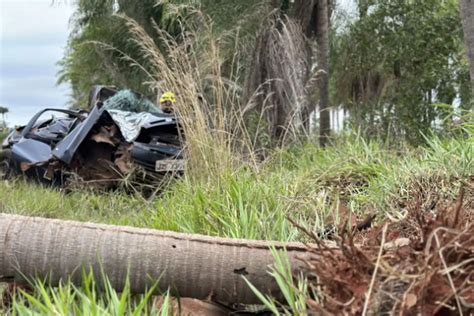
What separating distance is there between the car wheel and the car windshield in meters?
1.68

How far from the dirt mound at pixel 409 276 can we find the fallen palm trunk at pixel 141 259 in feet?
3.04

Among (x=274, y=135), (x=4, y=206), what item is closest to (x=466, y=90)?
(x=274, y=135)

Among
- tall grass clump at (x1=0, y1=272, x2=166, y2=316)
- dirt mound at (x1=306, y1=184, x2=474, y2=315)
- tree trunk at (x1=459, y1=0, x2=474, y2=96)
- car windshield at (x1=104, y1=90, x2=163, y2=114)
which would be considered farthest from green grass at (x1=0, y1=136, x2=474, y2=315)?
car windshield at (x1=104, y1=90, x2=163, y2=114)

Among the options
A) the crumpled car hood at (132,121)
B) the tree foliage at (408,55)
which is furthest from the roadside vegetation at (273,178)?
the crumpled car hood at (132,121)

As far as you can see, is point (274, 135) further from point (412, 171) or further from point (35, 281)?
point (35, 281)

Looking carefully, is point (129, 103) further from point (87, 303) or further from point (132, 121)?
point (87, 303)

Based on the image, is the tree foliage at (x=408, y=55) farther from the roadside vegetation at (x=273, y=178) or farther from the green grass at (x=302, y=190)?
the green grass at (x=302, y=190)

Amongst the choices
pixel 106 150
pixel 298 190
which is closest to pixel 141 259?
pixel 298 190

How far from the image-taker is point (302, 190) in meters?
4.53

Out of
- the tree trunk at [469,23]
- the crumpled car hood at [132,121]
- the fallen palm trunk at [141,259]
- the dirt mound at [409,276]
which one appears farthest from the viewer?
the crumpled car hood at [132,121]

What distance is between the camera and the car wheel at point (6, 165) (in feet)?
29.7

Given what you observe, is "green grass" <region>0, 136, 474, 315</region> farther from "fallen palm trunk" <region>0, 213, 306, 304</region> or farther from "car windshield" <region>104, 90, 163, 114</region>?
"car windshield" <region>104, 90, 163, 114</region>

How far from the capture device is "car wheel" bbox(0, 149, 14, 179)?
29.7 ft

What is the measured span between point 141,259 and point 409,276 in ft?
4.65
